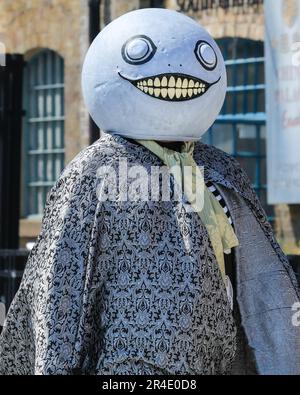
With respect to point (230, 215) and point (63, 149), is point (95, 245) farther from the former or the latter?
point (63, 149)

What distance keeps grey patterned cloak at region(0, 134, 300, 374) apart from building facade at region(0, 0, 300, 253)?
9.97 metres

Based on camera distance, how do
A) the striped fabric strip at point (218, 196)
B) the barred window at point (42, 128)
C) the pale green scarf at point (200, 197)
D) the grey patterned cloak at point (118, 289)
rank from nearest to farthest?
the grey patterned cloak at point (118, 289), the pale green scarf at point (200, 197), the striped fabric strip at point (218, 196), the barred window at point (42, 128)

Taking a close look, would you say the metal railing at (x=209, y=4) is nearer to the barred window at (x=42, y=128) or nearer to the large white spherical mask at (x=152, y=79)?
the barred window at (x=42, y=128)

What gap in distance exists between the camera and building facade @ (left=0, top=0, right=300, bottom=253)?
1611 cm

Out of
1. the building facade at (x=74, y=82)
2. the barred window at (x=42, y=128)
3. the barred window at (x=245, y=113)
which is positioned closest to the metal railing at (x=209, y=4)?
the building facade at (x=74, y=82)

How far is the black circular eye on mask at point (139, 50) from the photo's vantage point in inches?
219

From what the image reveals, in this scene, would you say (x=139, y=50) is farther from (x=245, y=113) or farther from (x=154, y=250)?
(x=245, y=113)

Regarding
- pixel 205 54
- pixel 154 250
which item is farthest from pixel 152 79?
pixel 154 250

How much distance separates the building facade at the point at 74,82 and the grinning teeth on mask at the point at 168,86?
32.4 ft

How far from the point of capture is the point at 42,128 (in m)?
18.7

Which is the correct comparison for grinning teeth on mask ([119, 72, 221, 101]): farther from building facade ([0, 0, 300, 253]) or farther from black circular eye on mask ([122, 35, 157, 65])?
building facade ([0, 0, 300, 253])

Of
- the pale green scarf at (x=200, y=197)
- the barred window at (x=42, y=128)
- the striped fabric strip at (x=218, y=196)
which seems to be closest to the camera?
the pale green scarf at (x=200, y=197)

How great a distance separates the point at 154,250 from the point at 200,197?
331mm

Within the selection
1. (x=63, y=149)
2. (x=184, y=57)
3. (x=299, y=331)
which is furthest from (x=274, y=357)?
(x=63, y=149)
